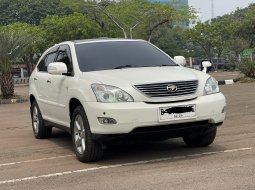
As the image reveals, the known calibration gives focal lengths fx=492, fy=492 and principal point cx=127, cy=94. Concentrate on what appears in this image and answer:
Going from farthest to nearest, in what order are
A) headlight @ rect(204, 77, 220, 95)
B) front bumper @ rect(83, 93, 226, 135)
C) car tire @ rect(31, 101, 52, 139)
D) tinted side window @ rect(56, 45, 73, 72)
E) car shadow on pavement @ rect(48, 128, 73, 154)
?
car tire @ rect(31, 101, 52, 139) → car shadow on pavement @ rect(48, 128, 73, 154) → tinted side window @ rect(56, 45, 73, 72) → headlight @ rect(204, 77, 220, 95) → front bumper @ rect(83, 93, 226, 135)

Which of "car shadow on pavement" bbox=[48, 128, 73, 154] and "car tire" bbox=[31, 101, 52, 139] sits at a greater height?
"car tire" bbox=[31, 101, 52, 139]

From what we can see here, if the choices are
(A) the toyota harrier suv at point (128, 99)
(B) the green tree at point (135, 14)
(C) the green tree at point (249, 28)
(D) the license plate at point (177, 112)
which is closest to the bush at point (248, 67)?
(B) the green tree at point (135, 14)

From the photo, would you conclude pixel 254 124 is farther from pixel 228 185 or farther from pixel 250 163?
pixel 228 185

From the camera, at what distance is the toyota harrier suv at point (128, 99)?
6195mm

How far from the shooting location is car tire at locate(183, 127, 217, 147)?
7.22m

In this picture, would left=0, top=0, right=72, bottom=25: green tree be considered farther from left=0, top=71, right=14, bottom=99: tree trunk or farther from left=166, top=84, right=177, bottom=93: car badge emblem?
left=166, top=84, right=177, bottom=93: car badge emblem

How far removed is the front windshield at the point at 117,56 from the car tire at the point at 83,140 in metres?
0.75

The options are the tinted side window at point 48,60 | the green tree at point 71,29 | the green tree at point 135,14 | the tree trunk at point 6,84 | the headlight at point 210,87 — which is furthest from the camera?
the green tree at point 71,29

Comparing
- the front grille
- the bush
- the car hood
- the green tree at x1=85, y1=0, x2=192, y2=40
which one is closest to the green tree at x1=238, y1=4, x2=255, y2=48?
the green tree at x1=85, y1=0, x2=192, y2=40

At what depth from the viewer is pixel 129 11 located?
4303 centimetres

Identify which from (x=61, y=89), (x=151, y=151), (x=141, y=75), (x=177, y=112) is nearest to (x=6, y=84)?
(x=61, y=89)

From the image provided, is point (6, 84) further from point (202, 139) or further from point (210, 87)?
point (210, 87)

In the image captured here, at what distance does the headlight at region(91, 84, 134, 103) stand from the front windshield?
84 centimetres

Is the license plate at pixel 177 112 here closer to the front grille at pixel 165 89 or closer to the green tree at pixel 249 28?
the front grille at pixel 165 89
